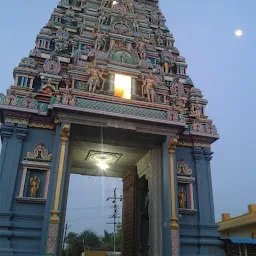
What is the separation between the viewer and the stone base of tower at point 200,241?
10.4m

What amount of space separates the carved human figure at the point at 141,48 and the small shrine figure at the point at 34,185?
24.9 feet

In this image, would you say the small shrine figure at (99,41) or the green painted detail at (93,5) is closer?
the small shrine figure at (99,41)

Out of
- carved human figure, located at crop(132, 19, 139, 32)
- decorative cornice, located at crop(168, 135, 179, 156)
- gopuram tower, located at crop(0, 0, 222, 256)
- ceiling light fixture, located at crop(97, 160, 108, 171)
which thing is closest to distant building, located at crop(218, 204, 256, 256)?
gopuram tower, located at crop(0, 0, 222, 256)

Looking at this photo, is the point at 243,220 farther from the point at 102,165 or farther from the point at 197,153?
the point at 102,165

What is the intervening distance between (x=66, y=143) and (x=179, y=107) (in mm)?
5116

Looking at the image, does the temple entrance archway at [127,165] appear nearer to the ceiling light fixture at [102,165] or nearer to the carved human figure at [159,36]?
the ceiling light fixture at [102,165]

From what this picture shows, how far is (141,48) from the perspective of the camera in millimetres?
14047

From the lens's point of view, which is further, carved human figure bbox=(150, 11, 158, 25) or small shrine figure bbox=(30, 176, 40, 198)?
carved human figure bbox=(150, 11, 158, 25)

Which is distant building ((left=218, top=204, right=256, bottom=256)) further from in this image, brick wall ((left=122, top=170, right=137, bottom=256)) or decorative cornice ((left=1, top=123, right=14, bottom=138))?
decorative cornice ((left=1, top=123, right=14, bottom=138))

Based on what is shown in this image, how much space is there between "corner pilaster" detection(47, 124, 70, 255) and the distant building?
629cm

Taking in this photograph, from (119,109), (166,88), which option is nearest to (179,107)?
(166,88)

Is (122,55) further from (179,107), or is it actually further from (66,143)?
(66,143)

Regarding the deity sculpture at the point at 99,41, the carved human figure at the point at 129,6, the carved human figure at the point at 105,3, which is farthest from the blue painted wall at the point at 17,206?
the carved human figure at the point at 129,6

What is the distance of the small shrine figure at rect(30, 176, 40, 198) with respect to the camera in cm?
979
